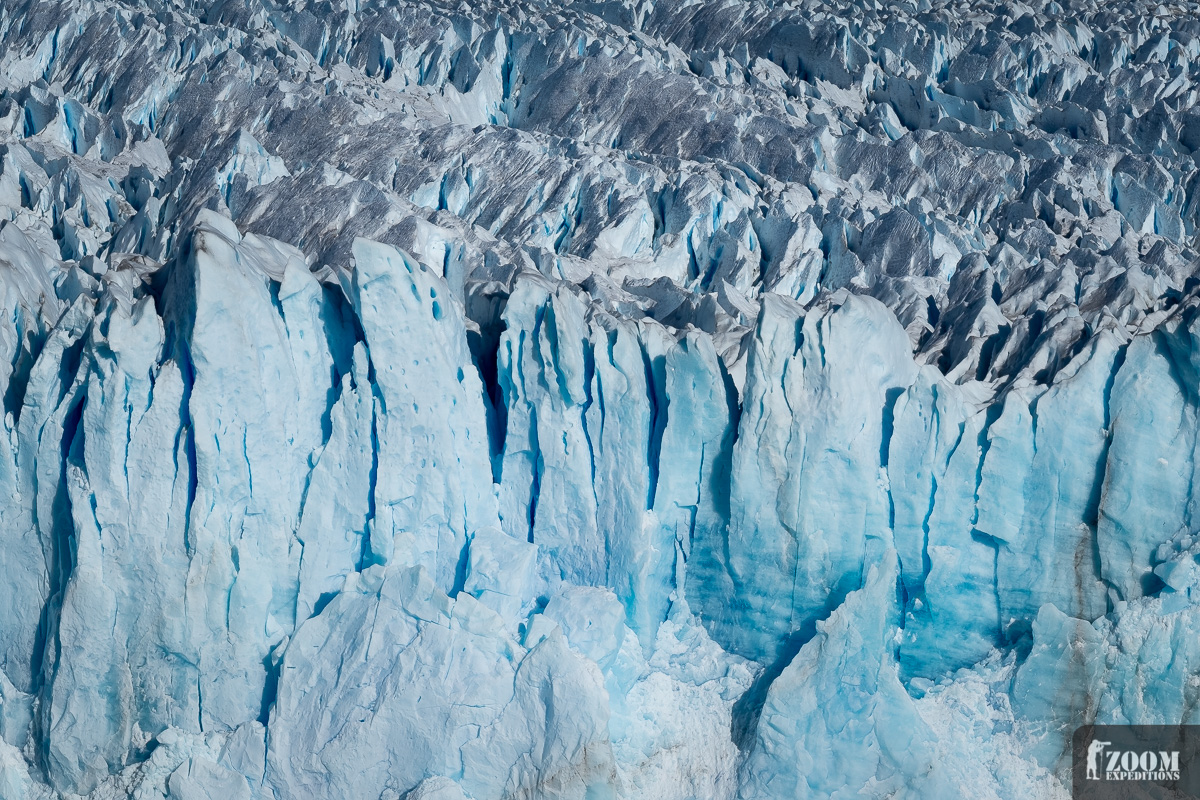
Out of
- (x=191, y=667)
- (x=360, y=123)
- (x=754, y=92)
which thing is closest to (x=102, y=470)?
(x=191, y=667)

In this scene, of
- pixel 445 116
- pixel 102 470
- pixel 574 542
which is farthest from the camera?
pixel 445 116

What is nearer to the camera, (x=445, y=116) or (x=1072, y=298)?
(x=1072, y=298)

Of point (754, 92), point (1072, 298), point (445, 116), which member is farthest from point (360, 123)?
point (1072, 298)

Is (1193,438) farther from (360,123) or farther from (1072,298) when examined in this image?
(360,123)

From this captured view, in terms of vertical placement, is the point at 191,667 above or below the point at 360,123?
below

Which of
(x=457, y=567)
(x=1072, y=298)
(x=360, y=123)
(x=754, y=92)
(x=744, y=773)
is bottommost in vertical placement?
(x=744, y=773)

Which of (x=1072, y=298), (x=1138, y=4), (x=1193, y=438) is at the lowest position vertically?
(x=1193, y=438)

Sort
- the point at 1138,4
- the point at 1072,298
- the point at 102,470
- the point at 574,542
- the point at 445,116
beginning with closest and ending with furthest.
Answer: the point at 102,470
the point at 574,542
the point at 1072,298
the point at 445,116
the point at 1138,4

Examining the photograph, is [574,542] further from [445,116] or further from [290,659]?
[445,116]

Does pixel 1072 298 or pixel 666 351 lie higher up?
pixel 1072 298
